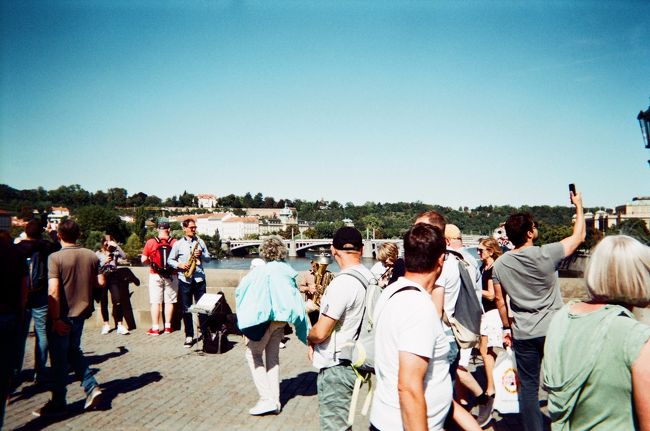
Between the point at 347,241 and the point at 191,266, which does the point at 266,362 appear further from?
the point at 191,266

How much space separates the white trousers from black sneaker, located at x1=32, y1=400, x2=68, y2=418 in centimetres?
193

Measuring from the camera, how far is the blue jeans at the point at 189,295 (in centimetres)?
A: 791

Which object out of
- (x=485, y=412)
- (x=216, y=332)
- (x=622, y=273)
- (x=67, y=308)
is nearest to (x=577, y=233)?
(x=622, y=273)

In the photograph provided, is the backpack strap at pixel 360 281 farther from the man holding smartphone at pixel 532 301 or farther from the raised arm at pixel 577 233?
the raised arm at pixel 577 233

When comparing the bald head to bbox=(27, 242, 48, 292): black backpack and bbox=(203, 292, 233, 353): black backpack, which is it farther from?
bbox=(27, 242, 48, 292): black backpack

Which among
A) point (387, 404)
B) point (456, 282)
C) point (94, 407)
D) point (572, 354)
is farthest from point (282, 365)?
point (572, 354)

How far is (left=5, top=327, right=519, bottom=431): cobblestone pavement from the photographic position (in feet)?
15.7

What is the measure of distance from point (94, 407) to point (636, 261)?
513 cm

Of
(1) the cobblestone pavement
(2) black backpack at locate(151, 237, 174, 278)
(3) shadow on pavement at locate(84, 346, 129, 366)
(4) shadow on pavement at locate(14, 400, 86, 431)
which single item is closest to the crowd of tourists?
(4) shadow on pavement at locate(14, 400, 86, 431)

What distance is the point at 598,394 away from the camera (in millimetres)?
1999

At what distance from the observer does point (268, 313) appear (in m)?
5.02

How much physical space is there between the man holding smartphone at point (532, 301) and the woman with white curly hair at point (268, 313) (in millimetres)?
2043

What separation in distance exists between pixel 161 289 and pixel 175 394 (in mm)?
3373

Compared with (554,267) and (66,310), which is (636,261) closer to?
(554,267)
